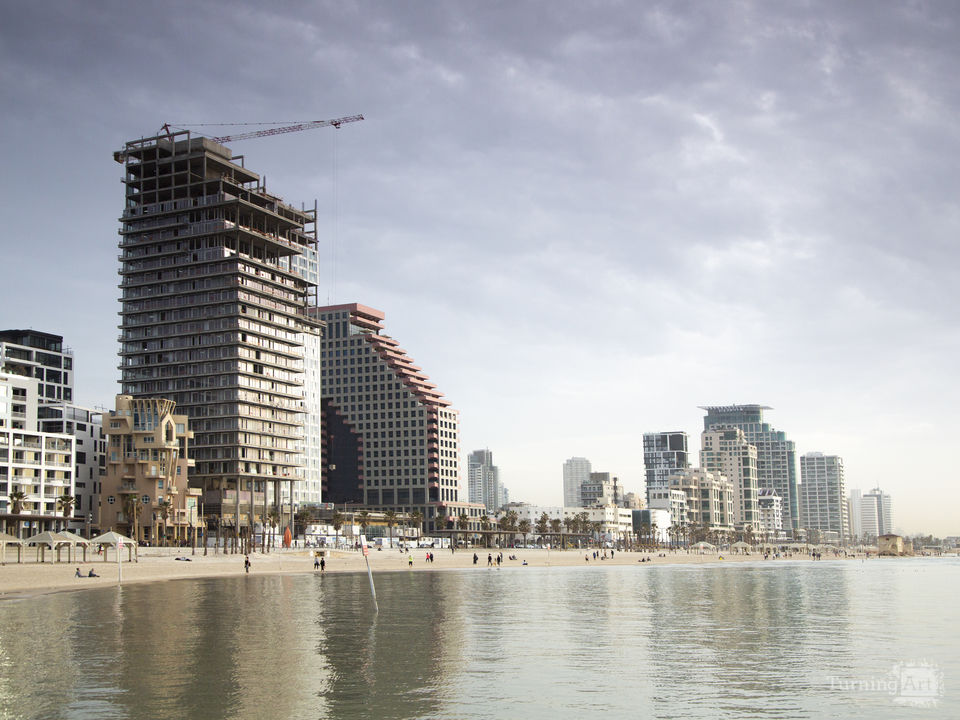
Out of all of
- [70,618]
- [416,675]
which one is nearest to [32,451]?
[70,618]

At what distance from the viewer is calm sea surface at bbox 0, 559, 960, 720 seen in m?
31.8

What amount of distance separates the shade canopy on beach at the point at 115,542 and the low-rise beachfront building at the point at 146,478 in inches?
1225

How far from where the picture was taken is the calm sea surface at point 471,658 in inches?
1254

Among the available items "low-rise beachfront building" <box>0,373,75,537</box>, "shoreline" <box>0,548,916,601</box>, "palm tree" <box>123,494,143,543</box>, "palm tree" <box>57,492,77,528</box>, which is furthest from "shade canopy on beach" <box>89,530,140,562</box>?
"low-rise beachfront building" <box>0,373,75,537</box>

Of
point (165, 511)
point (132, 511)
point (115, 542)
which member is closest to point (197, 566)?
point (115, 542)

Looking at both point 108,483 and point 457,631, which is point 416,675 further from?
point 108,483

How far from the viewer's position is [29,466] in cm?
16262

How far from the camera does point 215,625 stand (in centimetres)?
5375

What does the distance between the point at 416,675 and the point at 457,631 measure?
15.3 m

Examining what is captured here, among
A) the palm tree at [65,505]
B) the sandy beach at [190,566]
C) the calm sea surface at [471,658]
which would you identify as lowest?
the sandy beach at [190,566]

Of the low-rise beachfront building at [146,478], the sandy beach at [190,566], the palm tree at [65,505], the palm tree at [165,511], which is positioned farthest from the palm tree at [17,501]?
the palm tree at [165,511]

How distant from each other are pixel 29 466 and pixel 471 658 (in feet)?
468

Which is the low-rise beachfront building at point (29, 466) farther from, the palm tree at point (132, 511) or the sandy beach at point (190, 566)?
the sandy beach at point (190, 566)

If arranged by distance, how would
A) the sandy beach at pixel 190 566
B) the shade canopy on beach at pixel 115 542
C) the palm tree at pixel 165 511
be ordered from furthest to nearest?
the palm tree at pixel 165 511 → the shade canopy on beach at pixel 115 542 → the sandy beach at pixel 190 566
